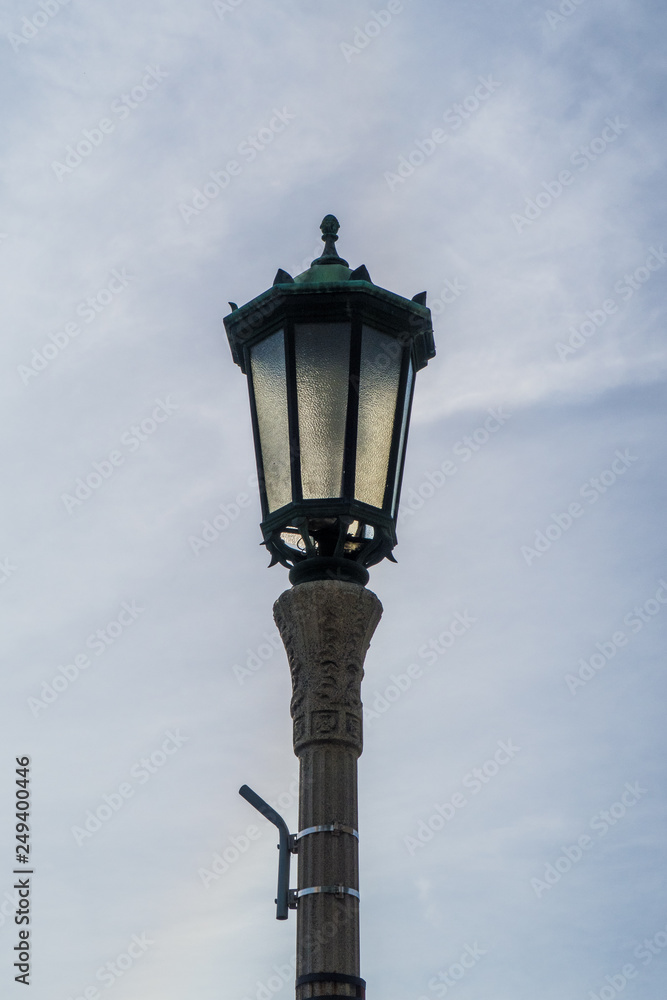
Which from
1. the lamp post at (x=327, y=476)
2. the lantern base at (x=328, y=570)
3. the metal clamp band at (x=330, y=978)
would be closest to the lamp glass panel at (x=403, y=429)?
the lamp post at (x=327, y=476)

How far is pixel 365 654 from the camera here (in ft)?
18.5

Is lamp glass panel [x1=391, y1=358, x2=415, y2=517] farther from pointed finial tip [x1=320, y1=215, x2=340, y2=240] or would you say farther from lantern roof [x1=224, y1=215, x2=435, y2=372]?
pointed finial tip [x1=320, y1=215, x2=340, y2=240]

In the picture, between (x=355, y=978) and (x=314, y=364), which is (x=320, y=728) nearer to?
(x=355, y=978)

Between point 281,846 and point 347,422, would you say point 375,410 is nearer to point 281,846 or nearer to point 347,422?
point 347,422

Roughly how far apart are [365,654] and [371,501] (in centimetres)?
69

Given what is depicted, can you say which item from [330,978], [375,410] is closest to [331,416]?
[375,410]

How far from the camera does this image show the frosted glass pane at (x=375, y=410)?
5684mm

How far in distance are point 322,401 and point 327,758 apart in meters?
1.61

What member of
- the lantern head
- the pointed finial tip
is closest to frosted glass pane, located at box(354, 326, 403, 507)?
the lantern head

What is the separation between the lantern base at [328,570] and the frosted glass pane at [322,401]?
303mm

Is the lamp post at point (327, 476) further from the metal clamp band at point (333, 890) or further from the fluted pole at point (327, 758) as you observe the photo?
the metal clamp band at point (333, 890)

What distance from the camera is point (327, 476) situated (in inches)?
222

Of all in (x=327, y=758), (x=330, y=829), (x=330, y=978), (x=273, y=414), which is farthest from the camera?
(x=273, y=414)

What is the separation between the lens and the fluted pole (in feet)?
16.2
